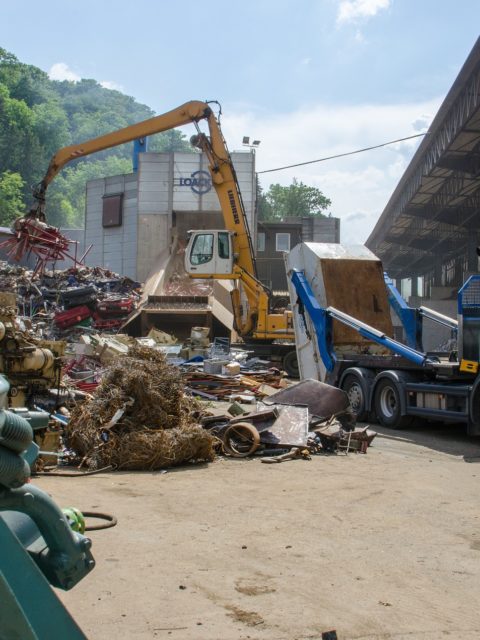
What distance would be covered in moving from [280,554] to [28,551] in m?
3.29

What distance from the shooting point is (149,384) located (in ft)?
28.3

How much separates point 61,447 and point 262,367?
11.7 metres

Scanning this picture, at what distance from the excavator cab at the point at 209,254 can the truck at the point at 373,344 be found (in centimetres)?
476

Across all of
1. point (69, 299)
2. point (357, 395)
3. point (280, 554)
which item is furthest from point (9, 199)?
point (280, 554)

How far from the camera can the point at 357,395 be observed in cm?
1326

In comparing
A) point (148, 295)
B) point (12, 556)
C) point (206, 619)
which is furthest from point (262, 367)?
point (12, 556)

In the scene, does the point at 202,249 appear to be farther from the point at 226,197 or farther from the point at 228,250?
the point at 226,197

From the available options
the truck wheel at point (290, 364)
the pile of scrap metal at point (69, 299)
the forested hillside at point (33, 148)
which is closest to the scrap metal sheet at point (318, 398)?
the truck wheel at point (290, 364)

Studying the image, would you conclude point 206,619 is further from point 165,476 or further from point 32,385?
point 32,385

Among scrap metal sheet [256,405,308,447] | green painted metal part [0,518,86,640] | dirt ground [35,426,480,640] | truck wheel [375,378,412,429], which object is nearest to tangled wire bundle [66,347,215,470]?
dirt ground [35,426,480,640]

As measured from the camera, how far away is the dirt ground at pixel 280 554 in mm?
3877

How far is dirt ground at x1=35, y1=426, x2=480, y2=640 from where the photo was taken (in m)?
3.88

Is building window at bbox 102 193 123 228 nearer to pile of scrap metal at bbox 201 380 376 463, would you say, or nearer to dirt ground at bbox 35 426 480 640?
pile of scrap metal at bbox 201 380 376 463

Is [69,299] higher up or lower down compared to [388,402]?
higher up
